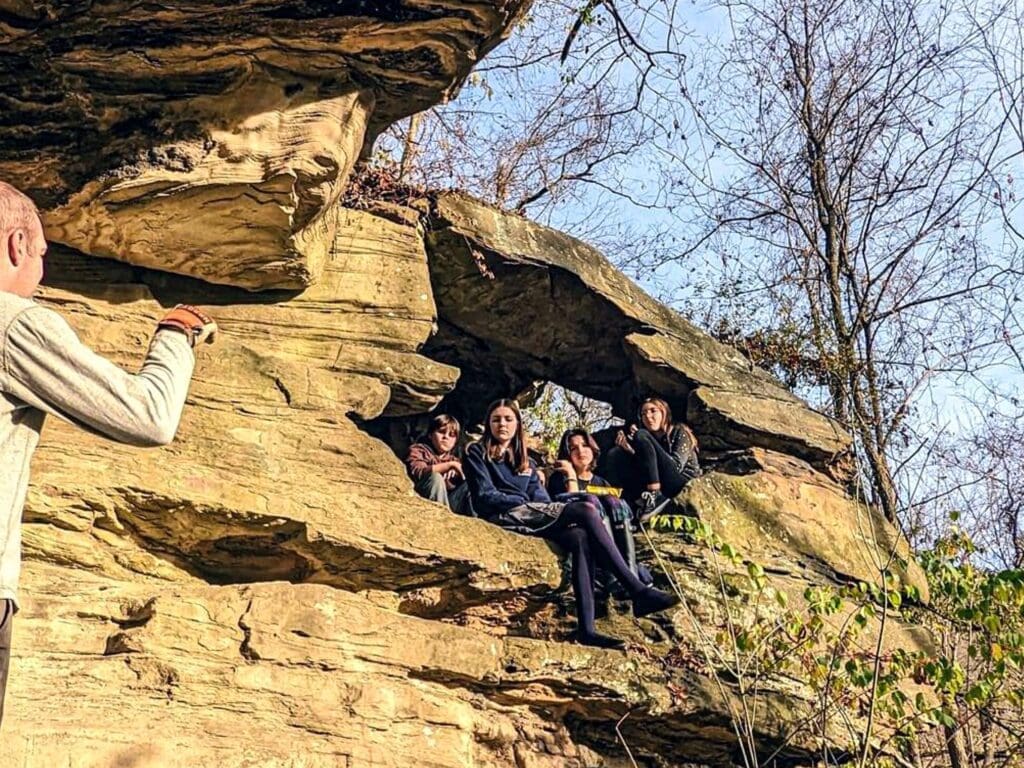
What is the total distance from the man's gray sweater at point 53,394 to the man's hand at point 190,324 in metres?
0.16

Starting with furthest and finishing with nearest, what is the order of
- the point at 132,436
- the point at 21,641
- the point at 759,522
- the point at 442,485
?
the point at 759,522
the point at 442,485
the point at 21,641
the point at 132,436

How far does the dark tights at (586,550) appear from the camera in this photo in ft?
22.0

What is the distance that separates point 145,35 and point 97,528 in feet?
8.76

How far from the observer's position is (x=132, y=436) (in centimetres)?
246

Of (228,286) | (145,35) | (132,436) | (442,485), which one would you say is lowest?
(132,436)

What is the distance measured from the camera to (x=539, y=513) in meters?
7.13

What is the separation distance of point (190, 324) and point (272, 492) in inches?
146

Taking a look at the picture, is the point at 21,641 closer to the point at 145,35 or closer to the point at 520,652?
the point at 520,652

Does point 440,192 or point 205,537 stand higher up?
point 440,192

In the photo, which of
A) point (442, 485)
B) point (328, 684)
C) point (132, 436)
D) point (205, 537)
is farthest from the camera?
point (442, 485)

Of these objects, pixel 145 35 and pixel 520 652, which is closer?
pixel 145 35

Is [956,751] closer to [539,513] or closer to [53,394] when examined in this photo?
[539,513]

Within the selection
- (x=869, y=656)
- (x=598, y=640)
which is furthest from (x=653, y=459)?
(x=869, y=656)

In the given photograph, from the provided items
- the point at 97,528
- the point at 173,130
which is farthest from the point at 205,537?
the point at 173,130
